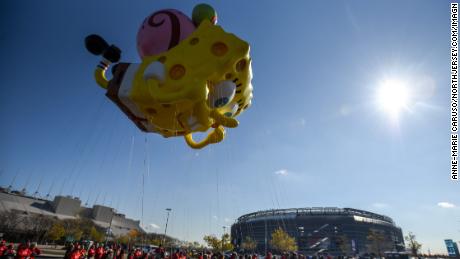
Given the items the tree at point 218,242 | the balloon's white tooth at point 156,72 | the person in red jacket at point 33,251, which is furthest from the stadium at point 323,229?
the balloon's white tooth at point 156,72

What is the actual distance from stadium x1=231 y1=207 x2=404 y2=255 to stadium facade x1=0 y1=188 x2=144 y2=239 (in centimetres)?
5029

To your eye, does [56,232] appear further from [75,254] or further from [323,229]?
[323,229]

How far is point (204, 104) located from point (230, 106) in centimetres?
160

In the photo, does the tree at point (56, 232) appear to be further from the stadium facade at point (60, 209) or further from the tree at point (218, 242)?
the tree at point (218, 242)

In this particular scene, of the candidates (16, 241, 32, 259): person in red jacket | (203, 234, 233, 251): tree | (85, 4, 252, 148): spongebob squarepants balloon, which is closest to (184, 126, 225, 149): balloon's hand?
(85, 4, 252, 148): spongebob squarepants balloon

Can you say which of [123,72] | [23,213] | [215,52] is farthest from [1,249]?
[23,213]

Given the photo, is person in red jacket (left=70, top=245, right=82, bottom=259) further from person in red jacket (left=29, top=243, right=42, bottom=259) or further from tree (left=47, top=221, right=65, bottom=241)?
tree (left=47, top=221, right=65, bottom=241)

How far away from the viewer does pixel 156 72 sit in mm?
8742

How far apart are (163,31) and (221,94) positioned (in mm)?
3589

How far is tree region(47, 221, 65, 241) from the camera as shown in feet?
189

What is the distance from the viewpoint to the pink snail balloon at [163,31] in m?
9.77

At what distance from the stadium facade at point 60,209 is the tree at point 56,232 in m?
7.83

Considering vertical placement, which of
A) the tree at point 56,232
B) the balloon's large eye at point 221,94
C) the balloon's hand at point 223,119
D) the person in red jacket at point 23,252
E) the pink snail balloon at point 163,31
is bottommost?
the person in red jacket at point 23,252

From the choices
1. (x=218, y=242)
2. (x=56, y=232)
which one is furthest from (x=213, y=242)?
(x=56, y=232)
